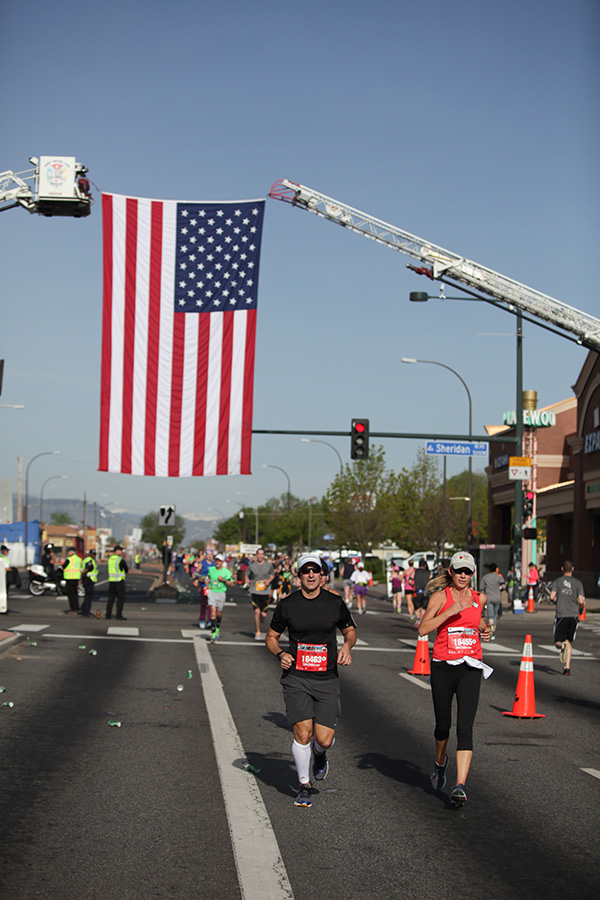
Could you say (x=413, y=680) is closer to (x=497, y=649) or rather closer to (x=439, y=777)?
(x=497, y=649)

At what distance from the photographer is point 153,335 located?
24.0 meters

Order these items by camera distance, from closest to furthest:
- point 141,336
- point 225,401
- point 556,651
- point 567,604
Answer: point 567,604, point 556,651, point 141,336, point 225,401

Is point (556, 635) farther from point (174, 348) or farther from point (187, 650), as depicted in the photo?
point (174, 348)

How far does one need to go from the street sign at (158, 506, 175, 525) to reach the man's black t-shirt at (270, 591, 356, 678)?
27.5m

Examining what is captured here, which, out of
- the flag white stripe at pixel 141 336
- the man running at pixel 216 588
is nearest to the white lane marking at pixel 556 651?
the man running at pixel 216 588

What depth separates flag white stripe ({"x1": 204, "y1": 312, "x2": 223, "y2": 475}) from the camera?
24125 mm

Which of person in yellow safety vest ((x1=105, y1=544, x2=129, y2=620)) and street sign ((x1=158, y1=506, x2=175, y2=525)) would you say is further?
street sign ((x1=158, y1=506, x2=175, y2=525))

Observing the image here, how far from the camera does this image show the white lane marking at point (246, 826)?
5211 millimetres

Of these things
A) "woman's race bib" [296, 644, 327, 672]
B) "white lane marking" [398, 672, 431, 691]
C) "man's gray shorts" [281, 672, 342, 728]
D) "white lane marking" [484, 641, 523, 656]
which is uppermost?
"woman's race bib" [296, 644, 327, 672]

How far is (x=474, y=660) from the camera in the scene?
7.39 meters

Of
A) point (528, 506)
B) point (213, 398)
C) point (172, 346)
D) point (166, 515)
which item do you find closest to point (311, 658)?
point (213, 398)

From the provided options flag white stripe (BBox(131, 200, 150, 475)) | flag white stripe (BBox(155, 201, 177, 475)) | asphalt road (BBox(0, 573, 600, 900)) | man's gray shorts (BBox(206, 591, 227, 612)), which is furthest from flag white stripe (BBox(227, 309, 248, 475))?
asphalt road (BBox(0, 573, 600, 900))

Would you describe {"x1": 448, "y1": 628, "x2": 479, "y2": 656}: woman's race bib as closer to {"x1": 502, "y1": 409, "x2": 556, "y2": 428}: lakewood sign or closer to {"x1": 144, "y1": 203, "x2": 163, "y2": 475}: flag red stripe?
{"x1": 144, "y1": 203, "x2": 163, "y2": 475}: flag red stripe

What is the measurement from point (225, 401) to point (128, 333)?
2.87 metres
